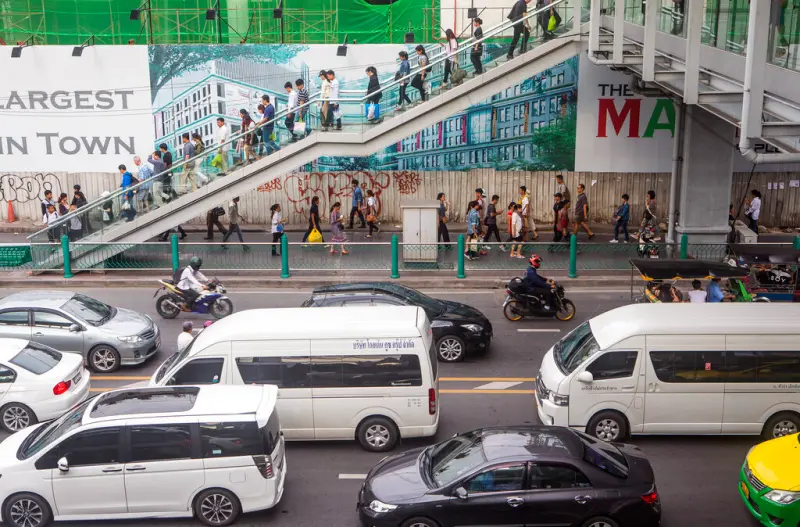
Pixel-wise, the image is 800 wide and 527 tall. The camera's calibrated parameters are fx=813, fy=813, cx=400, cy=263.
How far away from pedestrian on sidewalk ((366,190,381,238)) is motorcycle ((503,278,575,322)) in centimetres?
877

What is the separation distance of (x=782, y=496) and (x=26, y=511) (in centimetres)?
865

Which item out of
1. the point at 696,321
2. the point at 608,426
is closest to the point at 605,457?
the point at 608,426

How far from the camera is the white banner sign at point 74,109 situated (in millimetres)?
28344

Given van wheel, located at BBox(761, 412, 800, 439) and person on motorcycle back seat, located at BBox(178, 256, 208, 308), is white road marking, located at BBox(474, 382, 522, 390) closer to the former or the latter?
van wheel, located at BBox(761, 412, 800, 439)

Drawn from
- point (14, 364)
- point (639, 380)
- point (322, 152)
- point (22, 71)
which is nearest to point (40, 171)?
point (22, 71)

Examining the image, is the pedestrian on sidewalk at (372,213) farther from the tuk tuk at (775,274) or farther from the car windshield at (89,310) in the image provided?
the tuk tuk at (775,274)

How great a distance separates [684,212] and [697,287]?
22.7ft

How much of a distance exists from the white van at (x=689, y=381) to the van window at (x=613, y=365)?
0.6 inches

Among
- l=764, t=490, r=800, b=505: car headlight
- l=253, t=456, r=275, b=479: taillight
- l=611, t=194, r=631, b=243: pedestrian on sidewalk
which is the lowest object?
l=764, t=490, r=800, b=505: car headlight

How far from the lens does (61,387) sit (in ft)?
41.1

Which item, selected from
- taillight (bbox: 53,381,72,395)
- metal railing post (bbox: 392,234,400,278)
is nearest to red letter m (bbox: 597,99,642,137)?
metal railing post (bbox: 392,234,400,278)

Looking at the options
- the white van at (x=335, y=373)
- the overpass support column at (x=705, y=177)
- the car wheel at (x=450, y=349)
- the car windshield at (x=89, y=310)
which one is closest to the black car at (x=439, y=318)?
the car wheel at (x=450, y=349)

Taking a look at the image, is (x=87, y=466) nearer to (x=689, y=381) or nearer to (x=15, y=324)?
(x=15, y=324)

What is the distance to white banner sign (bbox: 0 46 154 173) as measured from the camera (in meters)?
28.3
